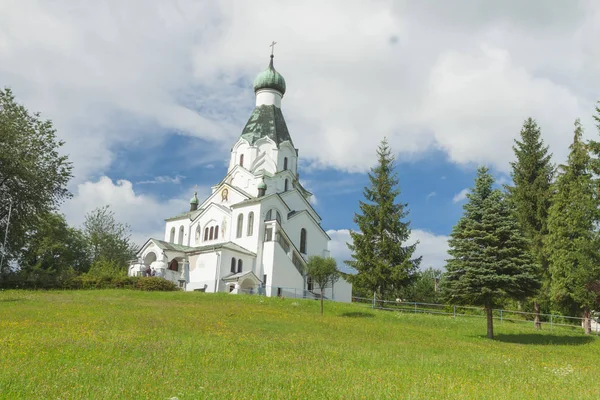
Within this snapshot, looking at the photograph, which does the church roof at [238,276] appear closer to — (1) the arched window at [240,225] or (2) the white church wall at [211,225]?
(1) the arched window at [240,225]

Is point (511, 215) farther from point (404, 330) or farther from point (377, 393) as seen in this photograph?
point (377, 393)

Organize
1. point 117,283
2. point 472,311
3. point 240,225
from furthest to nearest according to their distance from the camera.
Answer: point 240,225
point 472,311
point 117,283

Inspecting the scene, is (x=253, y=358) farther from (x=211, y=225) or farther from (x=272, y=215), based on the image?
(x=211, y=225)

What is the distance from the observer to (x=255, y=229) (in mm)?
43000

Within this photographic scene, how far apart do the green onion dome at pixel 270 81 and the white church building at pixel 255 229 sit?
0.32ft

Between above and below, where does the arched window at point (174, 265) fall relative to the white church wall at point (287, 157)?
below

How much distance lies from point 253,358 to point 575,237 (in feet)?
76.2

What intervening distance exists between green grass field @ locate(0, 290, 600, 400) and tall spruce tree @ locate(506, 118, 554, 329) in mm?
9105

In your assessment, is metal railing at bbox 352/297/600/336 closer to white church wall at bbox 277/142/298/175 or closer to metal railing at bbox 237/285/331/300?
metal railing at bbox 237/285/331/300

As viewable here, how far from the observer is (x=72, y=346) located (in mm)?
12812

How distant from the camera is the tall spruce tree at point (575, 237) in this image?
24.4 metres

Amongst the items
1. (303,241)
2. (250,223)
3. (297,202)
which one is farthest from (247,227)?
(297,202)

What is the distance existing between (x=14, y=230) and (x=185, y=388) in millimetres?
33809

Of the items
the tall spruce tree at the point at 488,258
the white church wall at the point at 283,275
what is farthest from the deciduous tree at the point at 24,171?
the tall spruce tree at the point at 488,258
